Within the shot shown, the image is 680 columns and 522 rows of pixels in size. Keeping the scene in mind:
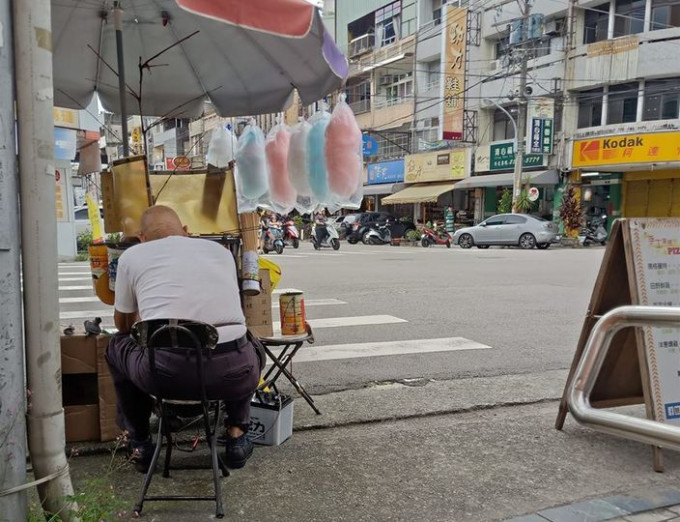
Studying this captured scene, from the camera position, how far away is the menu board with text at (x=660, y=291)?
3338mm

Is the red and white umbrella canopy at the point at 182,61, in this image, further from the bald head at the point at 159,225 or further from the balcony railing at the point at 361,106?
the balcony railing at the point at 361,106

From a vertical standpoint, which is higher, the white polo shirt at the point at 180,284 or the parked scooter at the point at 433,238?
the white polo shirt at the point at 180,284

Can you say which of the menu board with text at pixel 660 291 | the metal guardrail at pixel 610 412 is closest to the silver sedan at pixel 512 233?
the menu board with text at pixel 660 291

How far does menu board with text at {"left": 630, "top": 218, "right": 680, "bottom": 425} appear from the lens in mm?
3338

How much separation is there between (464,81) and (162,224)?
88.0 ft

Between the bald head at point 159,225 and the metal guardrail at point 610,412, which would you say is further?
the bald head at point 159,225

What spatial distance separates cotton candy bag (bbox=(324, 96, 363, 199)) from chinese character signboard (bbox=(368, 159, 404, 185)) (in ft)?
92.3

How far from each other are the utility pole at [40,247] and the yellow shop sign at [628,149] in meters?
23.2

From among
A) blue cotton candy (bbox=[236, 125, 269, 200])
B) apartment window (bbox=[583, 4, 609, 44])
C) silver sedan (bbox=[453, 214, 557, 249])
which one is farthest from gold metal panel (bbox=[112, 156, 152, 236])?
apartment window (bbox=[583, 4, 609, 44])

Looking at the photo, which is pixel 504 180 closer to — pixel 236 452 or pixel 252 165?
pixel 252 165

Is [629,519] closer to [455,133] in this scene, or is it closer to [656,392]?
[656,392]

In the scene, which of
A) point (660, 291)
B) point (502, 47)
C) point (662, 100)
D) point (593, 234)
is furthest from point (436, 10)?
point (660, 291)

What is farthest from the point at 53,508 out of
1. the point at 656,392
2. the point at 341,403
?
the point at 656,392

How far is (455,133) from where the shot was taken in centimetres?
2719
